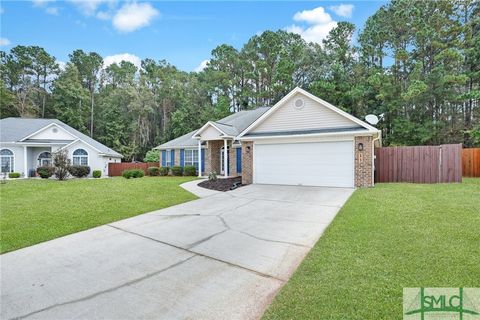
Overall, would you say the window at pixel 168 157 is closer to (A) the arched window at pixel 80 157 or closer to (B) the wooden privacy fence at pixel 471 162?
(A) the arched window at pixel 80 157

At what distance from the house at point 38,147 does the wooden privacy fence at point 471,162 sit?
86.5ft

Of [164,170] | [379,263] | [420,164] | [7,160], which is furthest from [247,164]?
[7,160]

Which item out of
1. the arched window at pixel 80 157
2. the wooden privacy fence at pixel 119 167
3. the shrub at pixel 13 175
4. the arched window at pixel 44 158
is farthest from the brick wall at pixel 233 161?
the shrub at pixel 13 175

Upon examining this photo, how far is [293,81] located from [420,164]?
23151mm

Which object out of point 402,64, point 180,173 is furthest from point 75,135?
point 402,64

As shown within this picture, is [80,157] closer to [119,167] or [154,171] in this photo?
[119,167]

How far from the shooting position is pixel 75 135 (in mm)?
24203

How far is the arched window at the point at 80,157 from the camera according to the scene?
75.6ft

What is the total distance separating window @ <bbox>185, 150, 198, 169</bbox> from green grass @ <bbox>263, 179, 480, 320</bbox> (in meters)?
16.1

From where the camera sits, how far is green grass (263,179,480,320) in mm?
2885

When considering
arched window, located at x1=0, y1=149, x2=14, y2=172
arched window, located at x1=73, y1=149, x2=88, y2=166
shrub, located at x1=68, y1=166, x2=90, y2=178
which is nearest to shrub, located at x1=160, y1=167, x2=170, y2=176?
shrub, located at x1=68, y1=166, x2=90, y2=178

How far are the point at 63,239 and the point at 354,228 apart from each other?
598 centimetres

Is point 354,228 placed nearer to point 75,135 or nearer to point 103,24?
point 103,24

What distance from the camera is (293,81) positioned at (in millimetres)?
33938
